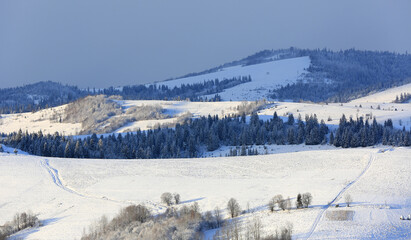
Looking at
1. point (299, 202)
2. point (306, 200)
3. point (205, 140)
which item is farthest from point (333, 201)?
point (205, 140)

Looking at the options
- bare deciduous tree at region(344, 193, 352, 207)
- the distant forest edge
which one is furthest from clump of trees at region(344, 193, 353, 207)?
the distant forest edge

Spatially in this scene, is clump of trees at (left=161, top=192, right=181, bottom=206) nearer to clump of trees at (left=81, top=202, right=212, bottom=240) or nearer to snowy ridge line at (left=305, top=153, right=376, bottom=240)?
clump of trees at (left=81, top=202, right=212, bottom=240)

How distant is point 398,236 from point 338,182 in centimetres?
3396

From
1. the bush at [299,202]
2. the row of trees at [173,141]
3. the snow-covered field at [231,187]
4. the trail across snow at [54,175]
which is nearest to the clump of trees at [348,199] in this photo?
the snow-covered field at [231,187]

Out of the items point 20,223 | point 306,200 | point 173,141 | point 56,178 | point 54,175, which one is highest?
point 173,141

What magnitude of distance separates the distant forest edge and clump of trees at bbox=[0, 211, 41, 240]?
75781 mm

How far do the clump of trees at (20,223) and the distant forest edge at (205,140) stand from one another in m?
75.8

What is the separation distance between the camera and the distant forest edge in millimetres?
159875

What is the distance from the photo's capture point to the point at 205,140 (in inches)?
7136

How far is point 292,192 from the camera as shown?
83562 millimetres

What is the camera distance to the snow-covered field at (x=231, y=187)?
65250mm

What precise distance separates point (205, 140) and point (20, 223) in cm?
10553

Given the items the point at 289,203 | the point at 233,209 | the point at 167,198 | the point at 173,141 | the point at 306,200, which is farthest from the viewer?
the point at 173,141

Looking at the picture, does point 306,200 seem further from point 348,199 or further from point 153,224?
point 153,224
